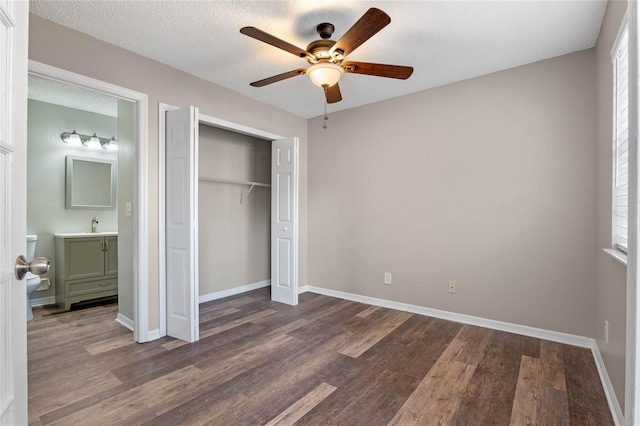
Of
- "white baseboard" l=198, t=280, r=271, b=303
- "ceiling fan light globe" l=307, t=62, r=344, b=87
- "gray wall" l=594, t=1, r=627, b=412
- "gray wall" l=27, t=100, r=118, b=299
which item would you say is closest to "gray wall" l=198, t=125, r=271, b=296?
"white baseboard" l=198, t=280, r=271, b=303

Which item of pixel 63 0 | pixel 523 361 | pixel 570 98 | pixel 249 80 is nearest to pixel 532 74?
pixel 570 98

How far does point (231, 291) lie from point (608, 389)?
377 centimetres

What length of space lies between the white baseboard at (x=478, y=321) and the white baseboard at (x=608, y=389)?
0.56ft

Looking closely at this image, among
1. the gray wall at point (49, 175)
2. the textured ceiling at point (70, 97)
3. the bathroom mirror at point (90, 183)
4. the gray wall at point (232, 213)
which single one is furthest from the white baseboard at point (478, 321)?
the textured ceiling at point (70, 97)

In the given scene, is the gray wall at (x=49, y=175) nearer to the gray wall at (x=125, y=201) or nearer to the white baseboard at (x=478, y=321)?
the gray wall at (x=125, y=201)

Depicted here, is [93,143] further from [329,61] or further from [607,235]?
[607,235]

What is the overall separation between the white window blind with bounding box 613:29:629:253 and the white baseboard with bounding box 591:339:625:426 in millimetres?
839

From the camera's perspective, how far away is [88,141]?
4.34 metres

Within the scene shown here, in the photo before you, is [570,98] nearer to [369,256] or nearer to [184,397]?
[369,256]

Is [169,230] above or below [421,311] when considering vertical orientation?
above

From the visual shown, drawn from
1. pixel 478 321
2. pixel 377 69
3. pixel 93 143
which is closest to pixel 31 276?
pixel 93 143

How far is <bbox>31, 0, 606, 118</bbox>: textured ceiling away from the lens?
86.6 inches

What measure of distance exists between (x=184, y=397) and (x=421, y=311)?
2.53 m

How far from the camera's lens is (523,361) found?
249 cm
